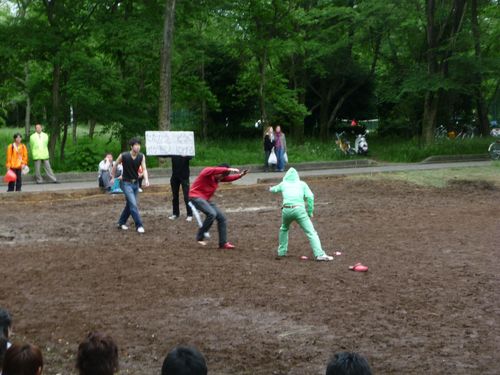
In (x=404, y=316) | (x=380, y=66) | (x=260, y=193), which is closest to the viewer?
(x=404, y=316)

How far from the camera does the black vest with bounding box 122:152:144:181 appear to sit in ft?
49.2

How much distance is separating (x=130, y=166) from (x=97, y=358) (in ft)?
34.9

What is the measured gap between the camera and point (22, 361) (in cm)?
430

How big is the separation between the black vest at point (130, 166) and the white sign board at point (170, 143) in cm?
238

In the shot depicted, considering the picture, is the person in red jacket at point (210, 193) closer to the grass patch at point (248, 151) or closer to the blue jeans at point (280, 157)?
the grass patch at point (248, 151)

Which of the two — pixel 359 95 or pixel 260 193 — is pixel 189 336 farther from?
pixel 359 95

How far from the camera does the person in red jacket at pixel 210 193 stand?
1341 cm

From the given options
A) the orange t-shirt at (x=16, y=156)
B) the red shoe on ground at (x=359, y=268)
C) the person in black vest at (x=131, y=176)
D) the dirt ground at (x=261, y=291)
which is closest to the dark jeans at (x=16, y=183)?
the orange t-shirt at (x=16, y=156)

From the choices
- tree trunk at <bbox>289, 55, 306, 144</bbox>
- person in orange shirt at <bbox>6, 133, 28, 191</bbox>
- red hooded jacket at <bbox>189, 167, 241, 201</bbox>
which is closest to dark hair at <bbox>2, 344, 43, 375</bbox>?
red hooded jacket at <bbox>189, 167, 241, 201</bbox>

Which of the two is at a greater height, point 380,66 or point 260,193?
point 380,66

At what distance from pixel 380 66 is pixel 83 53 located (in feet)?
83.5

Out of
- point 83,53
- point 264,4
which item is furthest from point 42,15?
point 264,4

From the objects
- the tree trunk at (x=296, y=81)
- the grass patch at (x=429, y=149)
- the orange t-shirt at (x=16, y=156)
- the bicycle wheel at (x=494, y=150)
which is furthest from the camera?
the tree trunk at (x=296, y=81)

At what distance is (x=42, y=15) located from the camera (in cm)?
2744
